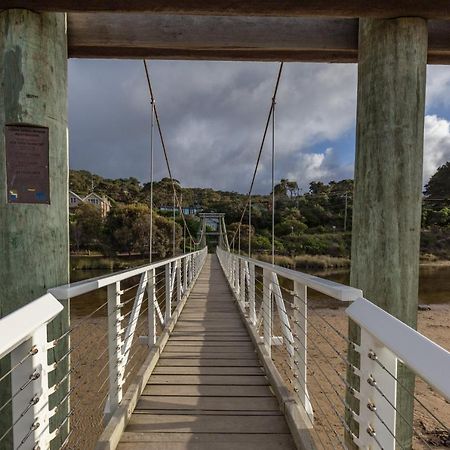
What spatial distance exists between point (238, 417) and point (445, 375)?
4.85 feet

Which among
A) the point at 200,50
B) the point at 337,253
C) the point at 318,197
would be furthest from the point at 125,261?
the point at 318,197

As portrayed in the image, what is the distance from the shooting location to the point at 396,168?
1.56 metres

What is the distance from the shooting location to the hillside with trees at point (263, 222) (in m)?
28.4

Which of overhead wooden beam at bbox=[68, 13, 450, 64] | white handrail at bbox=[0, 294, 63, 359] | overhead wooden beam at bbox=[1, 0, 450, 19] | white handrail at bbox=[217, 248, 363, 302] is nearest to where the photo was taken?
white handrail at bbox=[0, 294, 63, 359]

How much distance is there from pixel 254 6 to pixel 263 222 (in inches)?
1489

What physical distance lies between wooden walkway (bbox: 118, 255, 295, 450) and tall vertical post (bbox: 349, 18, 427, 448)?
0.55 metres

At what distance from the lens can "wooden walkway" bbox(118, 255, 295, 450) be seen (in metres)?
1.65

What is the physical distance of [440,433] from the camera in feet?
15.6

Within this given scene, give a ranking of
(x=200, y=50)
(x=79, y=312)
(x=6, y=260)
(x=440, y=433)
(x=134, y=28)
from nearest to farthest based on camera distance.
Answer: (x=6, y=260), (x=134, y=28), (x=200, y=50), (x=440, y=433), (x=79, y=312)

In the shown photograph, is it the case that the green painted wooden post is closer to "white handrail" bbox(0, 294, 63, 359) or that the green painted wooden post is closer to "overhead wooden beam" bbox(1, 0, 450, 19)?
"overhead wooden beam" bbox(1, 0, 450, 19)

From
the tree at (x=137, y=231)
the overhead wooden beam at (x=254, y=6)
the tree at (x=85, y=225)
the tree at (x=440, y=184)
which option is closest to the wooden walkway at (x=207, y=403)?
the overhead wooden beam at (x=254, y=6)

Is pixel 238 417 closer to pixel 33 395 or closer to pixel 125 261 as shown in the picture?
pixel 33 395

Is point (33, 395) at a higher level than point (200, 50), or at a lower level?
lower

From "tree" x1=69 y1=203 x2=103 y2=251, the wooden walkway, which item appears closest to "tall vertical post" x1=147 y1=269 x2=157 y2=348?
the wooden walkway
